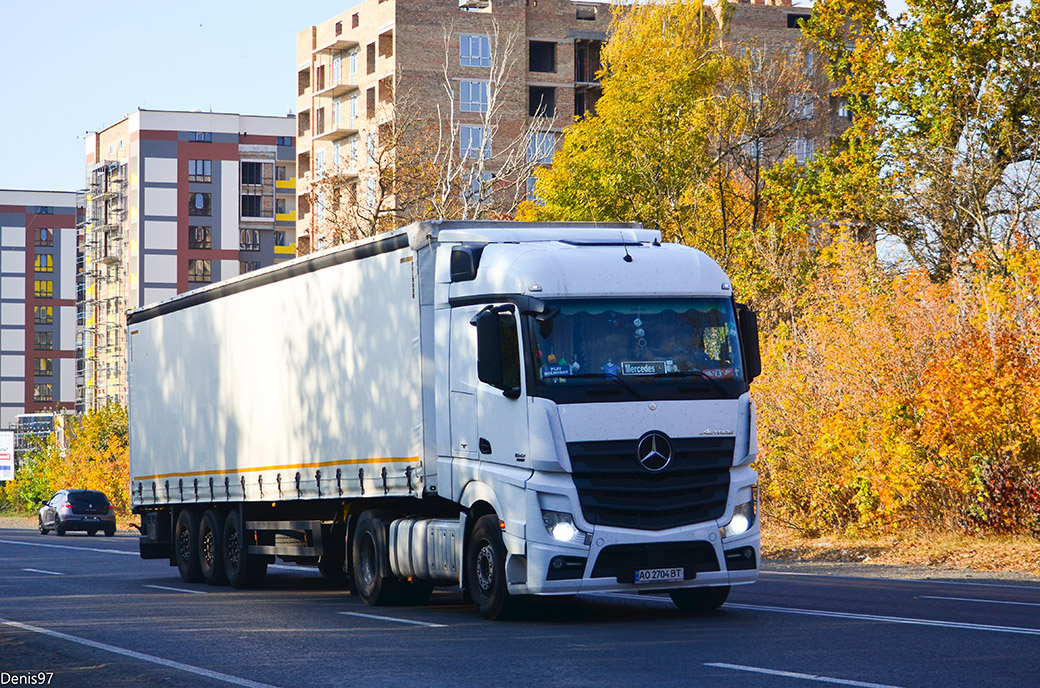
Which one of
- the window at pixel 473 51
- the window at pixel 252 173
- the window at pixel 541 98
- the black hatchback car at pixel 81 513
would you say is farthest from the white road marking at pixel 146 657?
the window at pixel 252 173

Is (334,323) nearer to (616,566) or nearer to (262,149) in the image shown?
(616,566)

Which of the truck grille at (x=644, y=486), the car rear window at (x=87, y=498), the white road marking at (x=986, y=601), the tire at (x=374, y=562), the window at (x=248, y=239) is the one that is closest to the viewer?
the truck grille at (x=644, y=486)

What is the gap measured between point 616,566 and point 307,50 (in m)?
87.6

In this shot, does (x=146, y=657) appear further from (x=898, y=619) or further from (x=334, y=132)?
Result: (x=334, y=132)

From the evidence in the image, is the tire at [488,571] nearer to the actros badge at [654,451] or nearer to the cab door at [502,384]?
the cab door at [502,384]

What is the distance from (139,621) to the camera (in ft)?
50.3

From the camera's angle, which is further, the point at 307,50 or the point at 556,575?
the point at 307,50

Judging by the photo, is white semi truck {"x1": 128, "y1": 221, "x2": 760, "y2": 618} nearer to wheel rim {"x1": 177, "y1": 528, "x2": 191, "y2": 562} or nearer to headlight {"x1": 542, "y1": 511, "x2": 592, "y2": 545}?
headlight {"x1": 542, "y1": 511, "x2": 592, "y2": 545}

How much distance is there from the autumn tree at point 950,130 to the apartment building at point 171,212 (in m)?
107

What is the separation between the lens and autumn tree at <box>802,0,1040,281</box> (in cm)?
3206

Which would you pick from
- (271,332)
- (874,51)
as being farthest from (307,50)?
(271,332)

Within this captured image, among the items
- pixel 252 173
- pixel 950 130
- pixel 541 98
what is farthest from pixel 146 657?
pixel 252 173

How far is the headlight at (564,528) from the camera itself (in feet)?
45.0

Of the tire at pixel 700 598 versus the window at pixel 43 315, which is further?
the window at pixel 43 315
